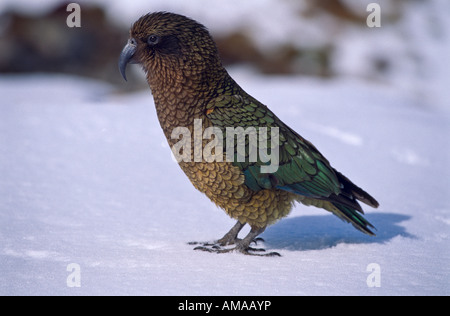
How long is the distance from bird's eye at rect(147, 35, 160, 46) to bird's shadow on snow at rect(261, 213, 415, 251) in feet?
5.22

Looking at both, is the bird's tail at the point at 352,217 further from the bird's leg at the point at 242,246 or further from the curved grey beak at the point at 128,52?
the curved grey beak at the point at 128,52

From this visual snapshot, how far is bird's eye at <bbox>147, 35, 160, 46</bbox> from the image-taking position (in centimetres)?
374

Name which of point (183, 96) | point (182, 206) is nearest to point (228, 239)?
point (182, 206)

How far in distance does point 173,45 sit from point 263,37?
11.0 metres

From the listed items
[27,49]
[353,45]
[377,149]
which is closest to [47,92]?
[27,49]

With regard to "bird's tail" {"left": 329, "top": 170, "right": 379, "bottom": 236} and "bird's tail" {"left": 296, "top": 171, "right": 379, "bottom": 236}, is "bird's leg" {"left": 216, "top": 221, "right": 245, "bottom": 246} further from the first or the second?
"bird's tail" {"left": 329, "top": 170, "right": 379, "bottom": 236}

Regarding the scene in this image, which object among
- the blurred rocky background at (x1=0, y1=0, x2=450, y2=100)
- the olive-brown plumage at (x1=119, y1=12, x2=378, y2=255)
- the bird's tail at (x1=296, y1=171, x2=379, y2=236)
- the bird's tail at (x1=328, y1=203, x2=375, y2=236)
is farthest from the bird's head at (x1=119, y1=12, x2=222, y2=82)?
the blurred rocky background at (x1=0, y1=0, x2=450, y2=100)

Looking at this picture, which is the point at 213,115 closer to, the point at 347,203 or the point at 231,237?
the point at 231,237

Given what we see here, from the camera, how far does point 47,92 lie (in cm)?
937

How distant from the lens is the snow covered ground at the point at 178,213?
10.9 feet

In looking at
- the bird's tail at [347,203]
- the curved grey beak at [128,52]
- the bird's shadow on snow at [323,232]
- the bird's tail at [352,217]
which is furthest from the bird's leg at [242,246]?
the curved grey beak at [128,52]

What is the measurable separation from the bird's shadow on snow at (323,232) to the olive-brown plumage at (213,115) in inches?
13.7

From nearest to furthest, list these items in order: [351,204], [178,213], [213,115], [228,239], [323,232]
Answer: [213,115] < [351,204] < [228,239] < [323,232] < [178,213]

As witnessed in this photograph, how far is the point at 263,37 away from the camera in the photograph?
14.4 metres
